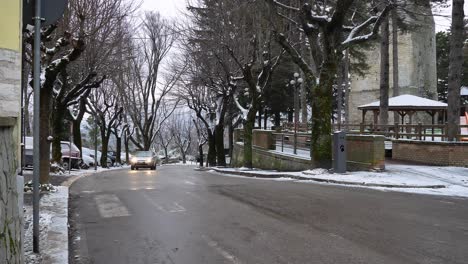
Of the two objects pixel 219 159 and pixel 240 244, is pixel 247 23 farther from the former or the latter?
pixel 240 244

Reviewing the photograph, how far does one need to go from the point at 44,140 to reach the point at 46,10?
9240 millimetres

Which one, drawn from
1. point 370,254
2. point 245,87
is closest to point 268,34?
point 245,87

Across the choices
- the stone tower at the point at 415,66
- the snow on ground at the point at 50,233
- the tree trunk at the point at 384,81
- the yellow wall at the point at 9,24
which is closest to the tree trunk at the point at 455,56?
the tree trunk at the point at 384,81

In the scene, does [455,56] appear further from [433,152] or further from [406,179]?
[406,179]

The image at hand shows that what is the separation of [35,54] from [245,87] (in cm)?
3593

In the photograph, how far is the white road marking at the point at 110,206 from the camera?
35.4 feet

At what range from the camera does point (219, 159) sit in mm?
40344

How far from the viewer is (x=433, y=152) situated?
21.7 metres

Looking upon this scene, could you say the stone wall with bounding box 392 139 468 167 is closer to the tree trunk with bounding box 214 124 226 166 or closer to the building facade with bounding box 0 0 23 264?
the tree trunk with bounding box 214 124 226 166

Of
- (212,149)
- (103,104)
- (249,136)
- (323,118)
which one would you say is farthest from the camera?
(103,104)

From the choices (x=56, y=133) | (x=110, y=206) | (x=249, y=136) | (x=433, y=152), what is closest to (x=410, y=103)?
(x=249, y=136)

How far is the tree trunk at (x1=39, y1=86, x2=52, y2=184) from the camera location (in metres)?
14.6

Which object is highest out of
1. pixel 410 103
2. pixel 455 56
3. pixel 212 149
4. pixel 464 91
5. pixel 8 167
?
pixel 464 91

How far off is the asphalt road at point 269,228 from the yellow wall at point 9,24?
10.2ft
